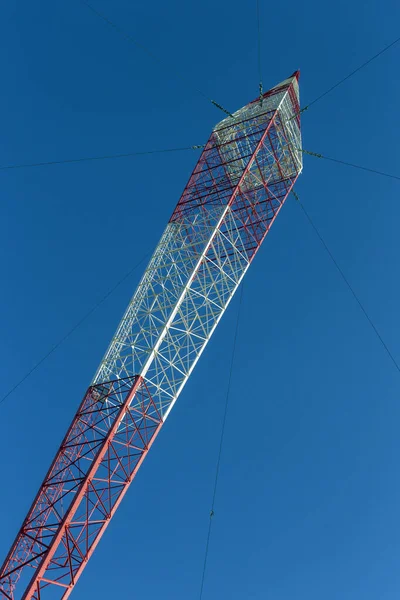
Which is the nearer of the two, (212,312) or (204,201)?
(212,312)

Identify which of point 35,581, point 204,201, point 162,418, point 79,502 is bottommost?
point 35,581

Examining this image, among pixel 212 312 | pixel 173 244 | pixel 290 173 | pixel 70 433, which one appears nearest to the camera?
pixel 70 433

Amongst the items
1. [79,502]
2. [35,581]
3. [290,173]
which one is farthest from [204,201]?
[35,581]

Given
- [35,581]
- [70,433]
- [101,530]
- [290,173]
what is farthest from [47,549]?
[290,173]

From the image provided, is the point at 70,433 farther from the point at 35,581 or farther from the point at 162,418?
the point at 35,581

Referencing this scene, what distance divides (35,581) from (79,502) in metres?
2.71

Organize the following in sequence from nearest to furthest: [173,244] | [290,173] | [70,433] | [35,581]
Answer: [35,581] < [70,433] < [173,244] < [290,173]

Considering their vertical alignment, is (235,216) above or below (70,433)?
above

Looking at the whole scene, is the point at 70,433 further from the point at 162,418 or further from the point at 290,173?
the point at 290,173

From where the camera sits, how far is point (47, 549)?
1725 cm

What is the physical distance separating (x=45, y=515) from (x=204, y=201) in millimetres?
17865

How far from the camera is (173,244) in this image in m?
27.3

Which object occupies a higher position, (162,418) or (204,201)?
(204,201)

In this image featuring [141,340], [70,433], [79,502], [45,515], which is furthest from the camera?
[141,340]
